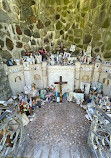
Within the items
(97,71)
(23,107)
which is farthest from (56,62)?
(23,107)

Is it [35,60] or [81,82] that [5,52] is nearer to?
[35,60]

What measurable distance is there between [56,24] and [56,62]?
2.13 metres

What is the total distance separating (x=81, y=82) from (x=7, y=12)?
5.07 metres

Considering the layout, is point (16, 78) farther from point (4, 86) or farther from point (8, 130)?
point (8, 130)

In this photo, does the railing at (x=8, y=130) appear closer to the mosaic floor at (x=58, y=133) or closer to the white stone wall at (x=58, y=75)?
the mosaic floor at (x=58, y=133)

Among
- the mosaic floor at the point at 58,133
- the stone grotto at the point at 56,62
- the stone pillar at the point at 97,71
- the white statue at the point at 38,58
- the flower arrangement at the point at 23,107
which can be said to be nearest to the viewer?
the mosaic floor at the point at 58,133

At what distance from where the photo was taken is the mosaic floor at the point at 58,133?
283 centimetres

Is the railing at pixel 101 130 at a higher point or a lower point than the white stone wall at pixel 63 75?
lower

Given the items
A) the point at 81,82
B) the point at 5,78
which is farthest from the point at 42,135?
the point at 81,82

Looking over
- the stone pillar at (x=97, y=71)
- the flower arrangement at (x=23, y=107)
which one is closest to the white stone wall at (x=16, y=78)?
the flower arrangement at (x=23, y=107)

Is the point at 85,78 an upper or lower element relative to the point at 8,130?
upper

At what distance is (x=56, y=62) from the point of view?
5.51 metres

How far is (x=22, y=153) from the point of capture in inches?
111

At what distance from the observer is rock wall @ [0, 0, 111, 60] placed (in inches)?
178
